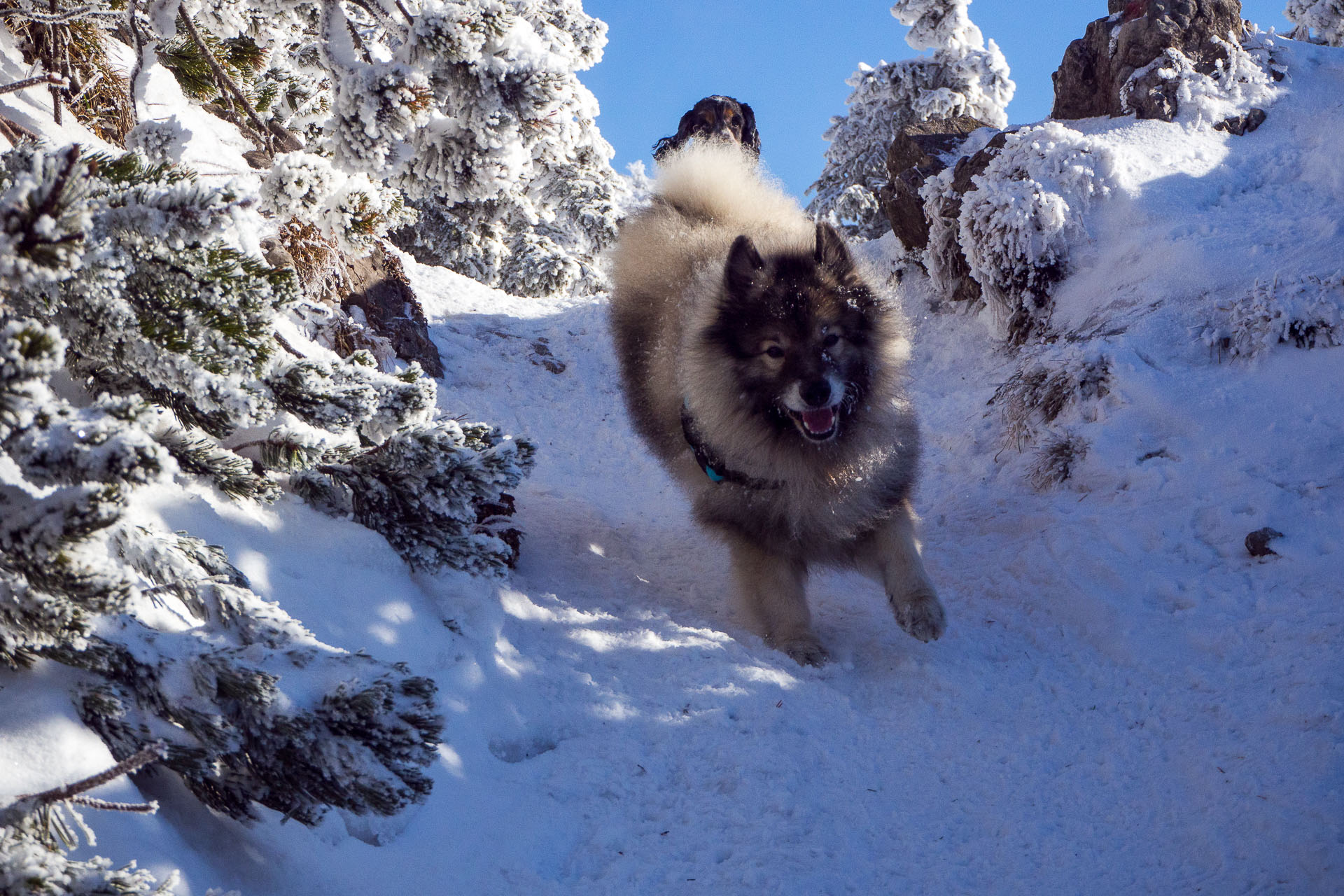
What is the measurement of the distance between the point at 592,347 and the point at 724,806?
6.35 m

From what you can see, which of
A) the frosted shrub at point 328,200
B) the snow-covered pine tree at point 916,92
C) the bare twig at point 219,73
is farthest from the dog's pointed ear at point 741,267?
the snow-covered pine tree at point 916,92

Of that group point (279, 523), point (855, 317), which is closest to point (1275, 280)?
point (855, 317)

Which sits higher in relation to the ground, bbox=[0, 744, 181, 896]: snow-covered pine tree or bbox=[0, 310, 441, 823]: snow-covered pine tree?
bbox=[0, 310, 441, 823]: snow-covered pine tree

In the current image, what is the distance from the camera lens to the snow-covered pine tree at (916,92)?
41.4 ft

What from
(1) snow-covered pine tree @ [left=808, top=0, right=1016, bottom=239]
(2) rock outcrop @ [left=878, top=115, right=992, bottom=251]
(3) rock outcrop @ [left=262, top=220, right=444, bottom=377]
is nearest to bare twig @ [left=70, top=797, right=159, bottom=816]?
(3) rock outcrop @ [left=262, top=220, right=444, bottom=377]

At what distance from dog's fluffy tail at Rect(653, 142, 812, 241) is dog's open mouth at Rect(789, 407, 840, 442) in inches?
66.9

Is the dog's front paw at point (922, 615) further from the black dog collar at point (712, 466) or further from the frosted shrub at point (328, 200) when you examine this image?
the frosted shrub at point (328, 200)

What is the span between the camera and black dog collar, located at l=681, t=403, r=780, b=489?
3477mm

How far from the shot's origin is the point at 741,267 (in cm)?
333

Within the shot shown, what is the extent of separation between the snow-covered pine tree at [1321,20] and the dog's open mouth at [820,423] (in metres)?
14.1

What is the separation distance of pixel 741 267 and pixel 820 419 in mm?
713

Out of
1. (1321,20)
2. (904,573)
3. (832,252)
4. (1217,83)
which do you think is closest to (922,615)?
(904,573)

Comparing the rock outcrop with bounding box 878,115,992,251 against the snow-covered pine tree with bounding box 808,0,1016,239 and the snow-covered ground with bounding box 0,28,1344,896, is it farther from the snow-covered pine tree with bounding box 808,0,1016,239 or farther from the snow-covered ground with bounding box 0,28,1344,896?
the snow-covered pine tree with bounding box 808,0,1016,239

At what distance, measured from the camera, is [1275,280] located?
4.45 m
